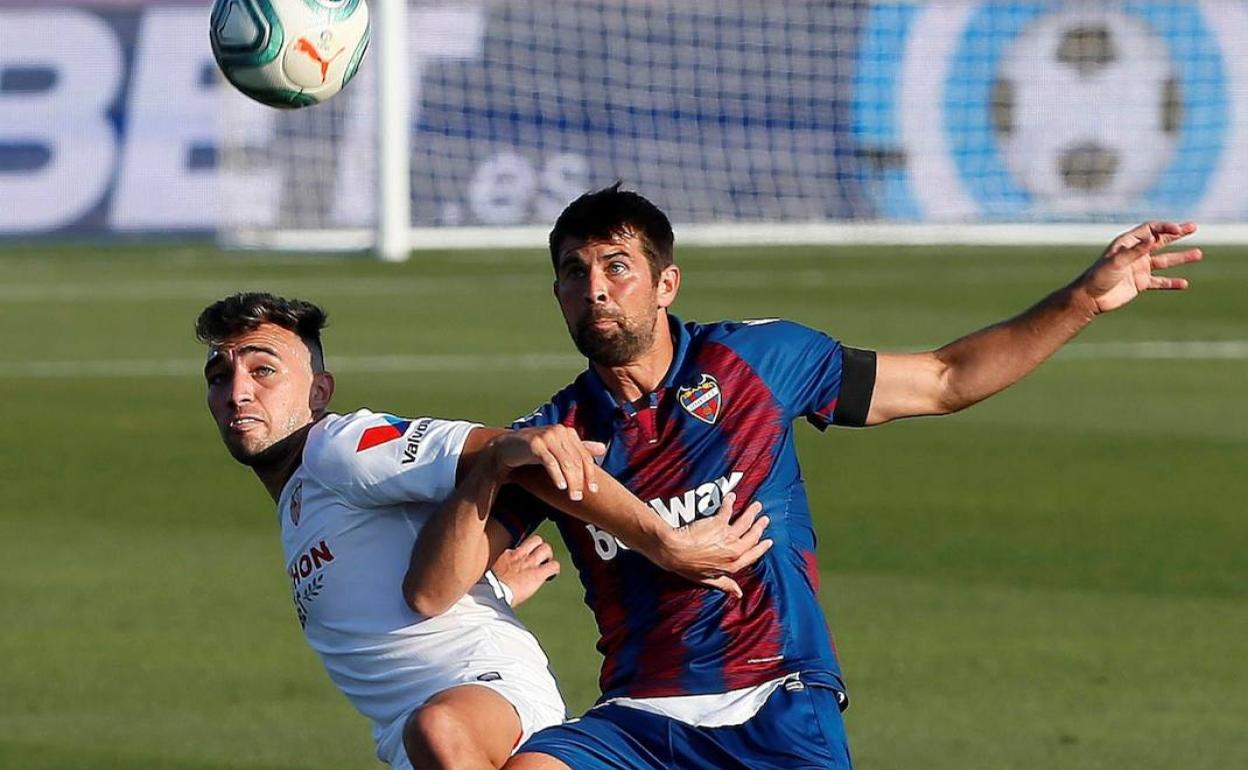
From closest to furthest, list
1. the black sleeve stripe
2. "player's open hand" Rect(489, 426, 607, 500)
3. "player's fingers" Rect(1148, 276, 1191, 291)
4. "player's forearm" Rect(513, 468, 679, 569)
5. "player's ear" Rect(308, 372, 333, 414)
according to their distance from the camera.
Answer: "player's open hand" Rect(489, 426, 607, 500), "player's forearm" Rect(513, 468, 679, 569), "player's ear" Rect(308, 372, 333, 414), the black sleeve stripe, "player's fingers" Rect(1148, 276, 1191, 291)

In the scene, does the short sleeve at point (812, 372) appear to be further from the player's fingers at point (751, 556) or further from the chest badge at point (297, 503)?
the chest badge at point (297, 503)

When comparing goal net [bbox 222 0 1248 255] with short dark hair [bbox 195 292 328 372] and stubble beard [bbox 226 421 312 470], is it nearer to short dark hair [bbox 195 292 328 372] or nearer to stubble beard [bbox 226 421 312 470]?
short dark hair [bbox 195 292 328 372]

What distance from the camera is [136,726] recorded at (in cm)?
777

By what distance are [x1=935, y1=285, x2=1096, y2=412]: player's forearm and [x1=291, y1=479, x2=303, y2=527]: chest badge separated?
5.29 feet

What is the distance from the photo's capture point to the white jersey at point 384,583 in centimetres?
530

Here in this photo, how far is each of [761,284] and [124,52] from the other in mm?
8451

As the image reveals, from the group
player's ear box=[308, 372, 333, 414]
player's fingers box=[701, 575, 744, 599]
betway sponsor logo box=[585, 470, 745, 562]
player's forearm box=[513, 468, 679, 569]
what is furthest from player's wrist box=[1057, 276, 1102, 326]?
player's ear box=[308, 372, 333, 414]

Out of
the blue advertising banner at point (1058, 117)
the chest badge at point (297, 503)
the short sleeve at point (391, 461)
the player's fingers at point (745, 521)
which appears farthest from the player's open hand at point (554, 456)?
the blue advertising banner at point (1058, 117)

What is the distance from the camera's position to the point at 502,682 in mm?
5316

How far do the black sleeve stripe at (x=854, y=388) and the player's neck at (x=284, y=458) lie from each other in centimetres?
129

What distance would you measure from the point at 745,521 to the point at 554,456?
0.52 metres

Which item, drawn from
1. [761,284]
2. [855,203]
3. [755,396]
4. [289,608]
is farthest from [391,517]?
[855,203]

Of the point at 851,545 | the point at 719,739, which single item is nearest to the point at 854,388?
the point at 719,739

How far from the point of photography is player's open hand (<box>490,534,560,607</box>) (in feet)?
19.2
